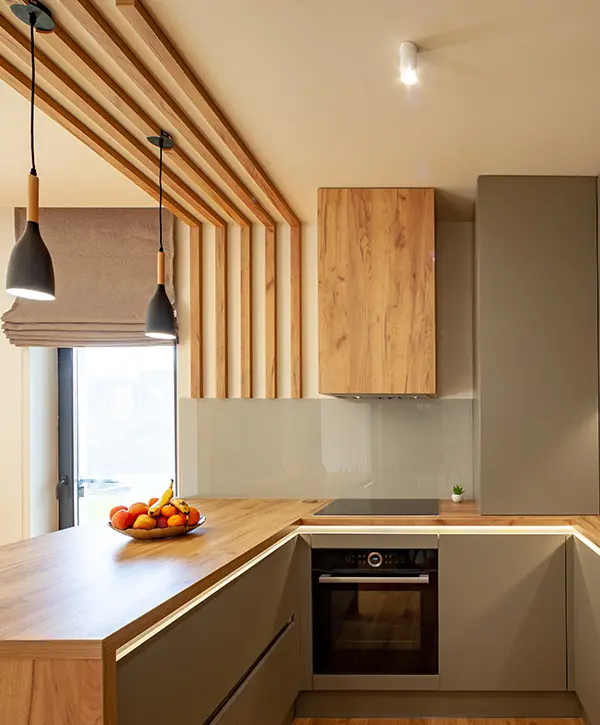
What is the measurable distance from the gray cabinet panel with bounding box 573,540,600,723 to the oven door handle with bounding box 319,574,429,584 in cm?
64

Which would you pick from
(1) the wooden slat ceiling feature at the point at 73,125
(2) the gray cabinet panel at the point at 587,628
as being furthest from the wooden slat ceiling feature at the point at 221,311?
(2) the gray cabinet panel at the point at 587,628

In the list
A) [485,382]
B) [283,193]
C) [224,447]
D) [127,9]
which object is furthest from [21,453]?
[127,9]

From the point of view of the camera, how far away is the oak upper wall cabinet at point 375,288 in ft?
12.1

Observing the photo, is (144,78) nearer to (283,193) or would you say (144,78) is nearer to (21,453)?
(283,193)

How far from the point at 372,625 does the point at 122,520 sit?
146 centimetres

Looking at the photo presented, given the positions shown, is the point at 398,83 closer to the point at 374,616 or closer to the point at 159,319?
the point at 159,319

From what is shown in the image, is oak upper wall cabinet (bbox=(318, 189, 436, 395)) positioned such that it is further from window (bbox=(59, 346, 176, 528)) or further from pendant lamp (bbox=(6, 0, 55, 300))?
pendant lamp (bbox=(6, 0, 55, 300))

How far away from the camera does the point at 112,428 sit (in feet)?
14.9

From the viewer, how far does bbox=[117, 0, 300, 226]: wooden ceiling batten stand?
1991 mm

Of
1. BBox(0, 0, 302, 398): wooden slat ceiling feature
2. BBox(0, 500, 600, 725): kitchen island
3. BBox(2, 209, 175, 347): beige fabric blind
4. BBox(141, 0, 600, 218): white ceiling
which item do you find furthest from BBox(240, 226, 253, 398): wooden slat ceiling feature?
BBox(0, 500, 600, 725): kitchen island

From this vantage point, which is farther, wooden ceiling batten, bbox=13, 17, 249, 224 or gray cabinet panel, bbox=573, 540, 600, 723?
gray cabinet panel, bbox=573, 540, 600, 723

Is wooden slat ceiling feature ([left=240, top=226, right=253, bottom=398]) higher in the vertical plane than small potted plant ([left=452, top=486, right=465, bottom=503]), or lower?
higher

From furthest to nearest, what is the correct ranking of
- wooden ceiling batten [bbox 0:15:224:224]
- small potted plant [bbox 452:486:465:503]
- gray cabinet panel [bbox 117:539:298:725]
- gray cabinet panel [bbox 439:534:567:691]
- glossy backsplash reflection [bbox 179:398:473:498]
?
glossy backsplash reflection [bbox 179:398:473:498] → small potted plant [bbox 452:486:465:503] → gray cabinet panel [bbox 439:534:567:691] → wooden ceiling batten [bbox 0:15:224:224] → gray cabinet panel [bbox 117:539:298:725]

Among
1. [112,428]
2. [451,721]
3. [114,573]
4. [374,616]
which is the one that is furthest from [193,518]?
[112,428]
